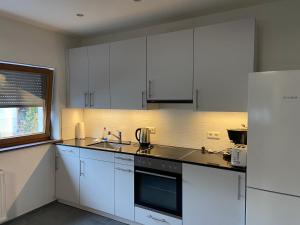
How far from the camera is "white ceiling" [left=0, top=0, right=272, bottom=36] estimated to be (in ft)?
7.79

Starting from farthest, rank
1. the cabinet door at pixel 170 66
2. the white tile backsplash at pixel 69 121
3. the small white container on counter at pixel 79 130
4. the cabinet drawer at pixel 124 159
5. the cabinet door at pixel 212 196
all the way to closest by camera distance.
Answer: the small white container on counter at pixel 79 130 < the white tile backsplash at pixel 69 121 < the cabinet drawer at pixel 124 159 < the cabinet door at pixel 170 66 < the cabinet door at pixel 212 196

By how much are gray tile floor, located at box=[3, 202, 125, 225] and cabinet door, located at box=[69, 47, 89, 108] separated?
55.7 inches

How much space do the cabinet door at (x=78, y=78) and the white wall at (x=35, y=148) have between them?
0.39 feet

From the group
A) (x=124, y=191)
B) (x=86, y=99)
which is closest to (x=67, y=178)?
(x=124, y=191)

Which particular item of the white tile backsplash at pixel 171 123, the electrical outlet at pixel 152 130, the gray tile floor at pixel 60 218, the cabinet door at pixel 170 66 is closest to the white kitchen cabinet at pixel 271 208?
the white tile backsplash at pixel 171 123

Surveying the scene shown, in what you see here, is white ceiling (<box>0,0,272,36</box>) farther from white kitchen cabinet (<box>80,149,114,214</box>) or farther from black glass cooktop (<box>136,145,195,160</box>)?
white kitchen cabinet (<box>80,149,114,214</box>)

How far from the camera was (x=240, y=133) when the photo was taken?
7.80 ft

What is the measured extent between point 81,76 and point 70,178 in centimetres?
141

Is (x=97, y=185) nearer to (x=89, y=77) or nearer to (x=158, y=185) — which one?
(x=158, y=185)

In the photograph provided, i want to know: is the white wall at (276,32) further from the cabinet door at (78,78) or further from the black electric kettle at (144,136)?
the cabinet door at (78,78)

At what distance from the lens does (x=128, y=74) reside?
9.85ft

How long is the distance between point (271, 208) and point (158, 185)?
112 cm

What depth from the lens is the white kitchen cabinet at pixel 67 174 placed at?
3203 millimetres

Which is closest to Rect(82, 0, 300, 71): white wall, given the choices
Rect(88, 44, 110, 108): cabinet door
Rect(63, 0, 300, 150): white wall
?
Rect(63, 0, 300, 150): white wall
